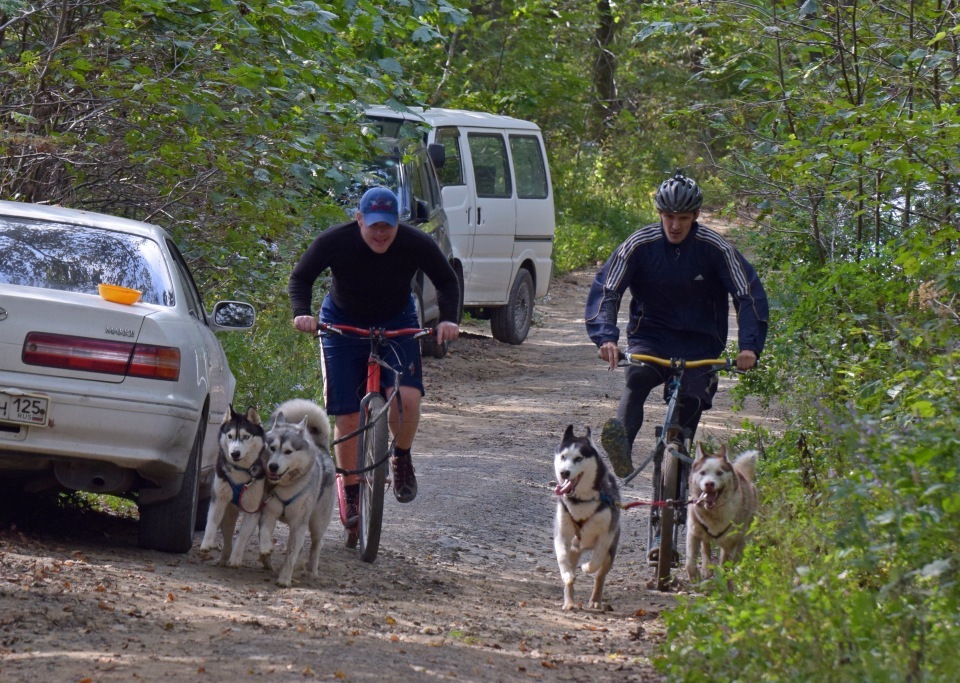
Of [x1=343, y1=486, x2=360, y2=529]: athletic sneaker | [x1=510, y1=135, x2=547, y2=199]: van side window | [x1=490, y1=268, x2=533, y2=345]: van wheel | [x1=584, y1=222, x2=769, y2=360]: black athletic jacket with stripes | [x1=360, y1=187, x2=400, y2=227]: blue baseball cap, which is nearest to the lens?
[x1=584, y1=222, x2=769, y2=360]: black athletic jacket with stripes

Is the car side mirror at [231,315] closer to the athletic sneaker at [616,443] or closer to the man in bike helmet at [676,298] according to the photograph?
the man in bike helmet at [676,298]

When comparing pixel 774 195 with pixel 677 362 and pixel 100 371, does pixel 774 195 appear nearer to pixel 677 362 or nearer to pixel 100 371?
pixel 677 362

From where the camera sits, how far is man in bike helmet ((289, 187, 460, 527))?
7125mm

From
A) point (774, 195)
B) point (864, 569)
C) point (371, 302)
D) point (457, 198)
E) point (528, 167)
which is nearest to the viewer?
point (864, 569)

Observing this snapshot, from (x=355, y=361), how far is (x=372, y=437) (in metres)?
0.50

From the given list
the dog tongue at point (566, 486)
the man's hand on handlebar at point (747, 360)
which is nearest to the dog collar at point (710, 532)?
the dog tongue at point (566, 486)

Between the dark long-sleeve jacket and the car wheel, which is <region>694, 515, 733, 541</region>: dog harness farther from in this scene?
the car wheel

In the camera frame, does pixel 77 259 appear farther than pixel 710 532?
No

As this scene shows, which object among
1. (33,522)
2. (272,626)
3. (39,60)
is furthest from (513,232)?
(272,626)

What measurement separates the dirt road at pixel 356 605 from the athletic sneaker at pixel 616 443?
71 cm

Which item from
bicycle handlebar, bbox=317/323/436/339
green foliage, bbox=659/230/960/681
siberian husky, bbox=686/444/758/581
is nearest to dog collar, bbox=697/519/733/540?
siberian husky, bbox=686/444/758/581

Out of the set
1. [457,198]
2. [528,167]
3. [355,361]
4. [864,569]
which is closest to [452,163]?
[457,198]

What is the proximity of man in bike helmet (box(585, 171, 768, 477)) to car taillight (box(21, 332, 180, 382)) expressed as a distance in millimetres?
2132

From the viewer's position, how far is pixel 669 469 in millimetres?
6895
